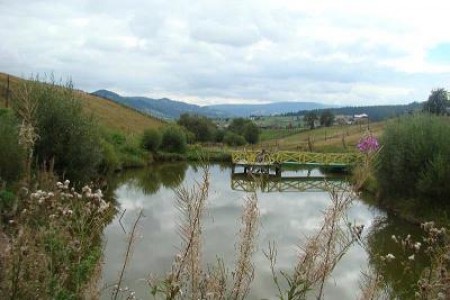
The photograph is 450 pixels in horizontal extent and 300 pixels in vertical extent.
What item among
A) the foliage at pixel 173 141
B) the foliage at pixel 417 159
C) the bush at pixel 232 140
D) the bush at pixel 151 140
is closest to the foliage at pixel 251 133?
the bush at pixel 232 140

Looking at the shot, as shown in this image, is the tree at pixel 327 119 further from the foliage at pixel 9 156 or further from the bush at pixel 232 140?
the foliage at pixel 9 156

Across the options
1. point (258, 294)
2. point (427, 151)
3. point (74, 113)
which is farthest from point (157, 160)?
point (258, 294)

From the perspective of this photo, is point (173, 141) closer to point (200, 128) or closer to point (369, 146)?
point (200, 128)

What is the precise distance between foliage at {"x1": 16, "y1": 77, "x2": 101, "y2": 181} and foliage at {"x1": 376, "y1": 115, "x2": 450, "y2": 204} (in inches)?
479

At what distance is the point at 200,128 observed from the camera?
78.0m

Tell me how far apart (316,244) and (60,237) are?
191cm

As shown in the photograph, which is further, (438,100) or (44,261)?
(438,100)

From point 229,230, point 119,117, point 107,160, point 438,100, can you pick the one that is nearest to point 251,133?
point 119,117

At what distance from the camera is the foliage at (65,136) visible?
70.3ft

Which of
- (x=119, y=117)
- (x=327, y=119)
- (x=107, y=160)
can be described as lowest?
(x=107, y=160)

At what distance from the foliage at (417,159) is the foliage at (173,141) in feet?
98.1

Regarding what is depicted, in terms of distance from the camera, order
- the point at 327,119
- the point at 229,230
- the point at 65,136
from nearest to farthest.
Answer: the point at 229,230 → the point at 65,136 → the point at 327,119

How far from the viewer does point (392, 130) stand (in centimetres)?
2575

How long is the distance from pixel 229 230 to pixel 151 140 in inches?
1380
